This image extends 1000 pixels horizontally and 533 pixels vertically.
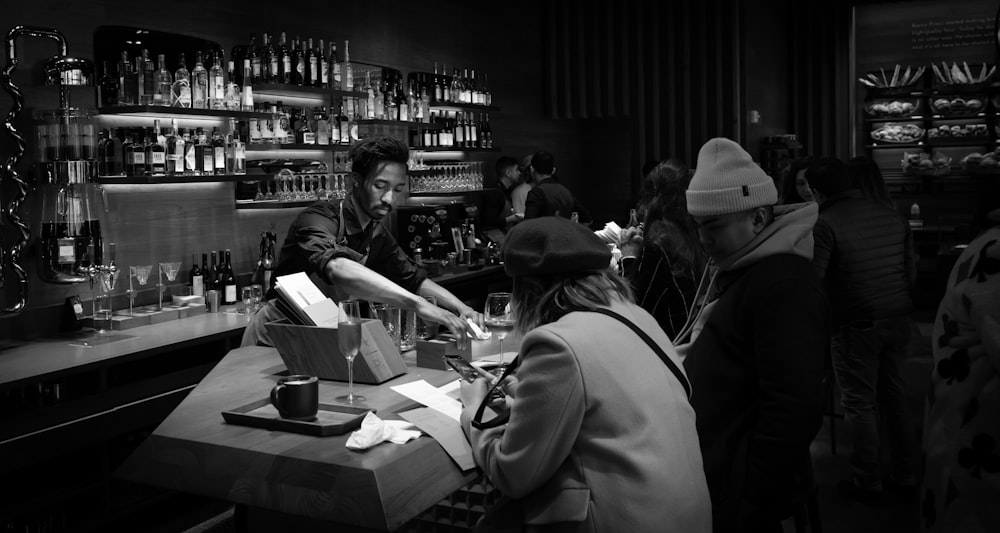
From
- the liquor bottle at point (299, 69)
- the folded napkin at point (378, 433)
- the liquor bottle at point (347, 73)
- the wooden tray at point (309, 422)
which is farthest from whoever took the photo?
the liquor bottle at point (347, 73)

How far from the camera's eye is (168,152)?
16.7 feet

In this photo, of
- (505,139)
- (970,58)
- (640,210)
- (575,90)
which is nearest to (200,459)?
(640,210)

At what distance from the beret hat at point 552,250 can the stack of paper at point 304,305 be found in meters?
0.88

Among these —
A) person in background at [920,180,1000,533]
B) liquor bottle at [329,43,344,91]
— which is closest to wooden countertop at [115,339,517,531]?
person in background at [920,180,1000,533]

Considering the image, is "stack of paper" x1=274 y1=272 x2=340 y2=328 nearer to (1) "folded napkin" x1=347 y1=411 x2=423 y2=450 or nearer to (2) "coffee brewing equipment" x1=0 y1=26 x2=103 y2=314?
(1) "folded napkin" x1=347 y1=411 x2=423 y2=450

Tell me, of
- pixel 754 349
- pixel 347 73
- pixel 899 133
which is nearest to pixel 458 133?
pixel 347 73

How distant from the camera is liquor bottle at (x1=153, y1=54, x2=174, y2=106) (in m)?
4.97

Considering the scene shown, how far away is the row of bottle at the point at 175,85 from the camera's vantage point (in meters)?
4.87

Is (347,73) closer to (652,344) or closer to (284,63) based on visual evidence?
(284,63)

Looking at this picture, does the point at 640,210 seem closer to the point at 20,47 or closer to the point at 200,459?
the point at 200,459

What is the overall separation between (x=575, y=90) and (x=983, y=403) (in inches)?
334

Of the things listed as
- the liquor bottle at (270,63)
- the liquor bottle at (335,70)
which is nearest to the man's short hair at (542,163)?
the liquor bottle at (335,70)

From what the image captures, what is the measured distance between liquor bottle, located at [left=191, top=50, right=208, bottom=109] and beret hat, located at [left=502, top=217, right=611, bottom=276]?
12.6 ft

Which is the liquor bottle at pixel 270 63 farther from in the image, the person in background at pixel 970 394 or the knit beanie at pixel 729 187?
the person in background at pixel 970 394
